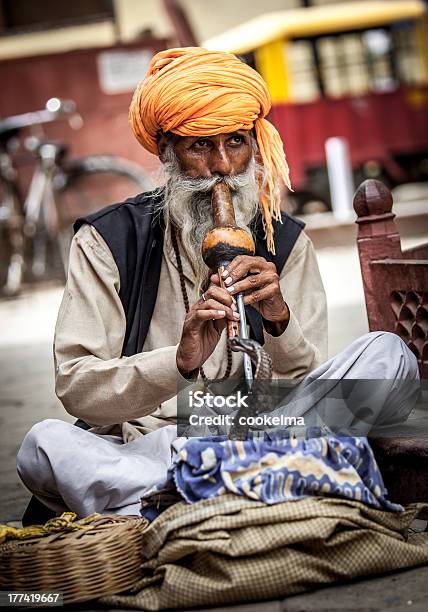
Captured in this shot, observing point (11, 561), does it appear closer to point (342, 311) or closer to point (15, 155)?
point (342, 311)

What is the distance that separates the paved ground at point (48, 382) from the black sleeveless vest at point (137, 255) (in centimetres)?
85

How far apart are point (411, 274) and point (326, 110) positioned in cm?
1224

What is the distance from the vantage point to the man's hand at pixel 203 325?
287 cm

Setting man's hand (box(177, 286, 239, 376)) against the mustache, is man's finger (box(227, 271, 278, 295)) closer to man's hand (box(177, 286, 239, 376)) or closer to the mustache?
man's hand (box(177, 286, 239, 376))

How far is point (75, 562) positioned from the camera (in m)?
2.76

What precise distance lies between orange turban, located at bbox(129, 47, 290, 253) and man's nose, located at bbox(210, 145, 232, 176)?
59mm

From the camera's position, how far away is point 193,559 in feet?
9.12

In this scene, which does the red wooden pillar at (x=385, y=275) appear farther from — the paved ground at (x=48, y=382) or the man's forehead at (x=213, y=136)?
the paved ground at (x=48, y=382)

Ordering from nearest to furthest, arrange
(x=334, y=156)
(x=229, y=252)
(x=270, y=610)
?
(x=270, y=610) < (x=229, y=252) < (x=334, y=156)

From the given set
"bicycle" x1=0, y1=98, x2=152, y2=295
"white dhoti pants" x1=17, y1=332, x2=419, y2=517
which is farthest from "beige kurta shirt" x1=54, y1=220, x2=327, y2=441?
"bicycle" x1=0, y1=98, x2=152, y2=295

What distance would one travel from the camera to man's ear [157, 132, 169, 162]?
3.47 m

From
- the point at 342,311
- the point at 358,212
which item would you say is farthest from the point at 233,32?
the point at 358,212

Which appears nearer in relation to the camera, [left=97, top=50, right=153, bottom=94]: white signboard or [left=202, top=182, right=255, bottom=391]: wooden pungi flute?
[left=202, top=182, right=255, bottom=391]: wooden pungi flute

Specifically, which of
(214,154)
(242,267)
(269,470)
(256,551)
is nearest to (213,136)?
(214,154)
